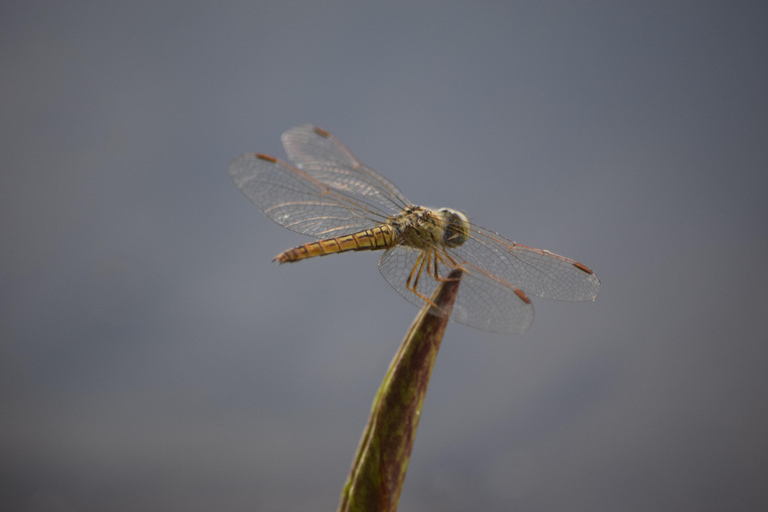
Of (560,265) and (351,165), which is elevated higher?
(351,165)

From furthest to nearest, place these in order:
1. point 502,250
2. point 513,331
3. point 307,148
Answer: point 307,148 → point 502,250 → point 513,331

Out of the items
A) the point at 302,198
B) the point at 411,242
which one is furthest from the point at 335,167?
the point at 411,242

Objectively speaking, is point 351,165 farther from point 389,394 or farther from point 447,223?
point 389,394

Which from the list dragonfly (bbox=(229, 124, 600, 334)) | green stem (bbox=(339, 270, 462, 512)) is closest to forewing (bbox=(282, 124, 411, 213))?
dragonfly (bbox=(229, 124, 600, 334))

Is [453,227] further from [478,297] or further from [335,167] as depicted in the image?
[335,167]

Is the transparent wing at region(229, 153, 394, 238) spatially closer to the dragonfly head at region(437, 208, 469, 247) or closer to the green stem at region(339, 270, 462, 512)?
the dragonfly head at region(437, 208, 469, 247)

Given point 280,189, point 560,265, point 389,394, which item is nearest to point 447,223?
point 560,265

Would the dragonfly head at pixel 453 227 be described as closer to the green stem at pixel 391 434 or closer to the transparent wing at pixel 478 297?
the transparent wing at pixel 478 297

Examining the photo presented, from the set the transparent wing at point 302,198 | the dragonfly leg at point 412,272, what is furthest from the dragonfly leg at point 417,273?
the transparent wing at point 302,198
